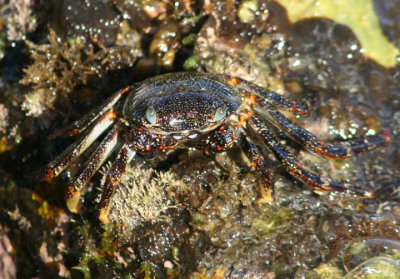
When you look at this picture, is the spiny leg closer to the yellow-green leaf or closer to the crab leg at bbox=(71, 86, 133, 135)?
the crab leg at bbox=(71, 86, 133, 135)

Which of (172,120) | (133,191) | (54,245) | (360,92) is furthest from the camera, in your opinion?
(360,92)

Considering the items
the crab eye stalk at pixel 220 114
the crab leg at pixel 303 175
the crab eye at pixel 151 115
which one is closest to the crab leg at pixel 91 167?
the crab eye at pixel 151 115

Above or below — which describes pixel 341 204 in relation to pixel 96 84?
below

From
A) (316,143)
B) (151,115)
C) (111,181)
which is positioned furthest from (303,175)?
(111,181)

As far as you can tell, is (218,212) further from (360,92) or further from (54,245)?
(360,92)

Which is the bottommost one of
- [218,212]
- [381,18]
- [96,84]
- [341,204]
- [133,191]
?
[341,204]

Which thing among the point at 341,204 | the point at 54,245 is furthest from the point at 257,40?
the point at 54,245

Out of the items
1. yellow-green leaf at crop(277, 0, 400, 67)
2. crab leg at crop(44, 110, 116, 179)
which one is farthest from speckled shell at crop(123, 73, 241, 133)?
yellow-green leaf at crop(277, 0, 400, 67)
